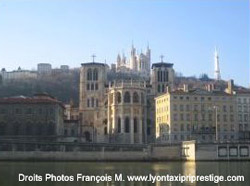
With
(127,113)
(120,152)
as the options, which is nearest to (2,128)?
(120,152)

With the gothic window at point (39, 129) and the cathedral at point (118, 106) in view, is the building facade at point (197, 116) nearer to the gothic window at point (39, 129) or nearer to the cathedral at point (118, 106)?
the cathedral at point (118, 106)

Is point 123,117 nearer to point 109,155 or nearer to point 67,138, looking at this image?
point 67,138

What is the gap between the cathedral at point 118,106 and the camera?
404 feet

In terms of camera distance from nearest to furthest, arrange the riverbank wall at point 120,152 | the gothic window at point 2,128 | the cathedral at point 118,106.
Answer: the riverbank wall at point 120,152 < the gothic window at point 2,128 < the cathedral at point 118,106

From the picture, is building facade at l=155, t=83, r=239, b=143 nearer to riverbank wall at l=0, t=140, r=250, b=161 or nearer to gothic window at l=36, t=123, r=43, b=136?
riverbank wall at l=0, t=140, r=250, b=161

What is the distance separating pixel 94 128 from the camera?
449 ft

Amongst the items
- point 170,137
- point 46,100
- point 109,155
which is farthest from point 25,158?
point 170,137

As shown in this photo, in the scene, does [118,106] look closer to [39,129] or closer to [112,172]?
[39,129]

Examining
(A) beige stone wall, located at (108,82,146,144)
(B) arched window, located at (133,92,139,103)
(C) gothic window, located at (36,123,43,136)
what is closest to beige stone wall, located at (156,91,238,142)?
(A) beige stone wall, located at (108,82,146,144)

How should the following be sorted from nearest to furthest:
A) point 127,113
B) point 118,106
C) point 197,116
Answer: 1. point 197,116
2. point 127,113
3. point 118,106

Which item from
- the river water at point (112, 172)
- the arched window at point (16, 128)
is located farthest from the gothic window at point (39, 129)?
the river water at point (112, 172)

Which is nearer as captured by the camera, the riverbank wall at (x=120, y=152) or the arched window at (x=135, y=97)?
the riverbank wall at (x=120, y=152)

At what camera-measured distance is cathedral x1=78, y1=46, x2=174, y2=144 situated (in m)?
123

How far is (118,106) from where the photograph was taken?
125 meters
